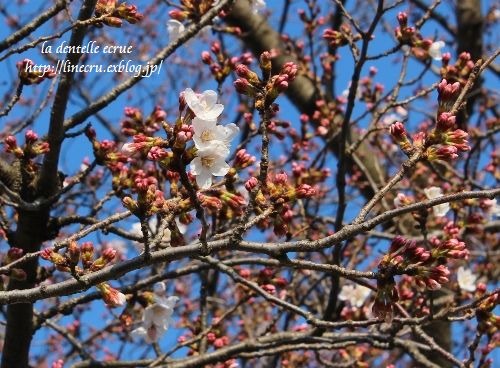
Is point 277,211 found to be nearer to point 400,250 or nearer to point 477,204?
point 400,250

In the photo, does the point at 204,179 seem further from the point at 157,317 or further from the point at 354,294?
the point at 354,294

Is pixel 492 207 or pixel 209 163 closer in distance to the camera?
pixel 209 163

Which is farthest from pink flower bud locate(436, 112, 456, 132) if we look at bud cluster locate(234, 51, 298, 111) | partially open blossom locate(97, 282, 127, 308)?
partially open blossom locate(97, 282, 127, 308)

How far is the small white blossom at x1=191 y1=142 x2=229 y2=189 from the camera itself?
6.24 feet

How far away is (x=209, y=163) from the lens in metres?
1.99

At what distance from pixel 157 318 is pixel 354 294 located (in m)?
1.35

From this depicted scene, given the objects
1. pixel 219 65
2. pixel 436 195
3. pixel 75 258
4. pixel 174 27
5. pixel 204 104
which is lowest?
pixel 75 258

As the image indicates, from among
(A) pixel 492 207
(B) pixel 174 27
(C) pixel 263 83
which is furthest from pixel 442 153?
(A) pixel 492 207

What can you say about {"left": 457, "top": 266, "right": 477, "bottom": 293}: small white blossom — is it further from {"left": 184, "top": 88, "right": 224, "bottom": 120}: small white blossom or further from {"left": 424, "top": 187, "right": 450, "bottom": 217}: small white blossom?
{"left": 184, "top": 88, "right": 224, "bottom": 120}: small white blossom

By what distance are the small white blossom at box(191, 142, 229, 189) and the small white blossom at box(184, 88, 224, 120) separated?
0.09m

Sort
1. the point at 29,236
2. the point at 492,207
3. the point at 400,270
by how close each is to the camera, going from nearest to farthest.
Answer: the point at 400,270 → the point at 29,236 → the point at 492,207

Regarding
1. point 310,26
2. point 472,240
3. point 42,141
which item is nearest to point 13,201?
point 42,141

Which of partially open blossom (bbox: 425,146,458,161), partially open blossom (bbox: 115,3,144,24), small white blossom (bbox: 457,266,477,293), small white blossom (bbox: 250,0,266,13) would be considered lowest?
partially open blossom (bbox: 425,146,458,161)

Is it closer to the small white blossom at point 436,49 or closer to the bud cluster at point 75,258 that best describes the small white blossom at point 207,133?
the bud cluster at point 75,258
